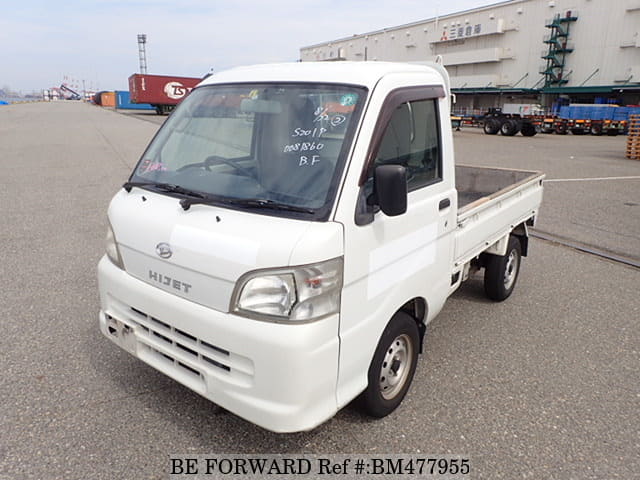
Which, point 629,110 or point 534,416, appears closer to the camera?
point 534,416

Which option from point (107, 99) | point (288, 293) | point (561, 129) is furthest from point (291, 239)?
point (107, 99)

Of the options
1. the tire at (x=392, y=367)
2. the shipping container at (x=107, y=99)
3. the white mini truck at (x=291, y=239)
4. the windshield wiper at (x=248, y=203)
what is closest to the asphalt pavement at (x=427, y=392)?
the tire at (x=392, y=367)

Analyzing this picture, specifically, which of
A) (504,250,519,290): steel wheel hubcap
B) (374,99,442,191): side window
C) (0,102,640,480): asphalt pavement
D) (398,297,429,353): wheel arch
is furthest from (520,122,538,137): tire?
(398,297,429,353): wheel arch

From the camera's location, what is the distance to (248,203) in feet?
8.52

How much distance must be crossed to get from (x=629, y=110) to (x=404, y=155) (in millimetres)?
36799

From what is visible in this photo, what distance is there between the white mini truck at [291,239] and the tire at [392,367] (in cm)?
1

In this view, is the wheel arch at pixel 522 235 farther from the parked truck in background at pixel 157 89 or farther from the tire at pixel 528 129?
the parked truck in background at pixel 157 89

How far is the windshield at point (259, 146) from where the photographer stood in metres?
2.59

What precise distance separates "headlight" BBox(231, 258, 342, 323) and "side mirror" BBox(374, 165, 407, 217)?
0.39 meters

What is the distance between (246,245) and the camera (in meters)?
2.36

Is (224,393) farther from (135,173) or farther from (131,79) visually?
(131,79)

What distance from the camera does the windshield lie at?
8.49 ft

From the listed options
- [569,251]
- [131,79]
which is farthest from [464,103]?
[569,251]

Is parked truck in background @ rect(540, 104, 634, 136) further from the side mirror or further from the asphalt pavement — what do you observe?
the side mirror
